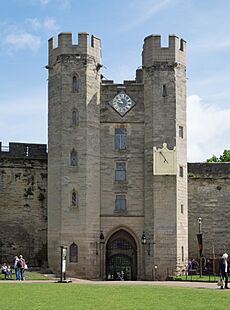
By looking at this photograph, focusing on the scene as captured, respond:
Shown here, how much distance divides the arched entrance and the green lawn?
14.9 metres

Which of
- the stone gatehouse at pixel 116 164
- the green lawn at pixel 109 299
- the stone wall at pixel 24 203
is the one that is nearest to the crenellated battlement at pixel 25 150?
the stone wall at pixel 24 203

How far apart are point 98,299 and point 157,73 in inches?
850

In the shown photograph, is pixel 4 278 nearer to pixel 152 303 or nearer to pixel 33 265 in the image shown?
pixel 33 265

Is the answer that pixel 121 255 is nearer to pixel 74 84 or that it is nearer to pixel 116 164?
pixel 116 164

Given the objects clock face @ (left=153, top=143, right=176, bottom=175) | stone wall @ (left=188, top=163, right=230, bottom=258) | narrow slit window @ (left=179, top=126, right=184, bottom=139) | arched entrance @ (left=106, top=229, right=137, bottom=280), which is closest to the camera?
clock face @ (left=153, top=143, right=176, bottom=175)

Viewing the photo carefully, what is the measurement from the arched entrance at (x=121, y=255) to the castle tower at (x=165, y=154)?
1.40 meters

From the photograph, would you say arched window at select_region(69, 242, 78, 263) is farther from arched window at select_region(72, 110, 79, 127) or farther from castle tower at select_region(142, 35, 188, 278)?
arched window at select_region(72, 110, 79, 127)

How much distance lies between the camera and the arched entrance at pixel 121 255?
39594 mm

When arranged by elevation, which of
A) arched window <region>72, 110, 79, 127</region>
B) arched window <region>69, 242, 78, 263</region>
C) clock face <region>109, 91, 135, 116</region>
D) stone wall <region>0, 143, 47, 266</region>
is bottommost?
arched window <region>69, 242, 78, 263</region>

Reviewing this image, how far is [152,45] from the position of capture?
131 ft

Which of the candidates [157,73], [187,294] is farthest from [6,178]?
[187,294]

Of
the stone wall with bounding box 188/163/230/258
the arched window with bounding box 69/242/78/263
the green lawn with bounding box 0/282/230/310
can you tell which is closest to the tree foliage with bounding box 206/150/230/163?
the stone wall with bounding box 188/163/230/258

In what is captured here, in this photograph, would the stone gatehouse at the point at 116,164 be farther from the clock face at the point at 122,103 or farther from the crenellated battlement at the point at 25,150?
the crenellated battlement at the point at 25,150

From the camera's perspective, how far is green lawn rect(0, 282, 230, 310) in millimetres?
18078
